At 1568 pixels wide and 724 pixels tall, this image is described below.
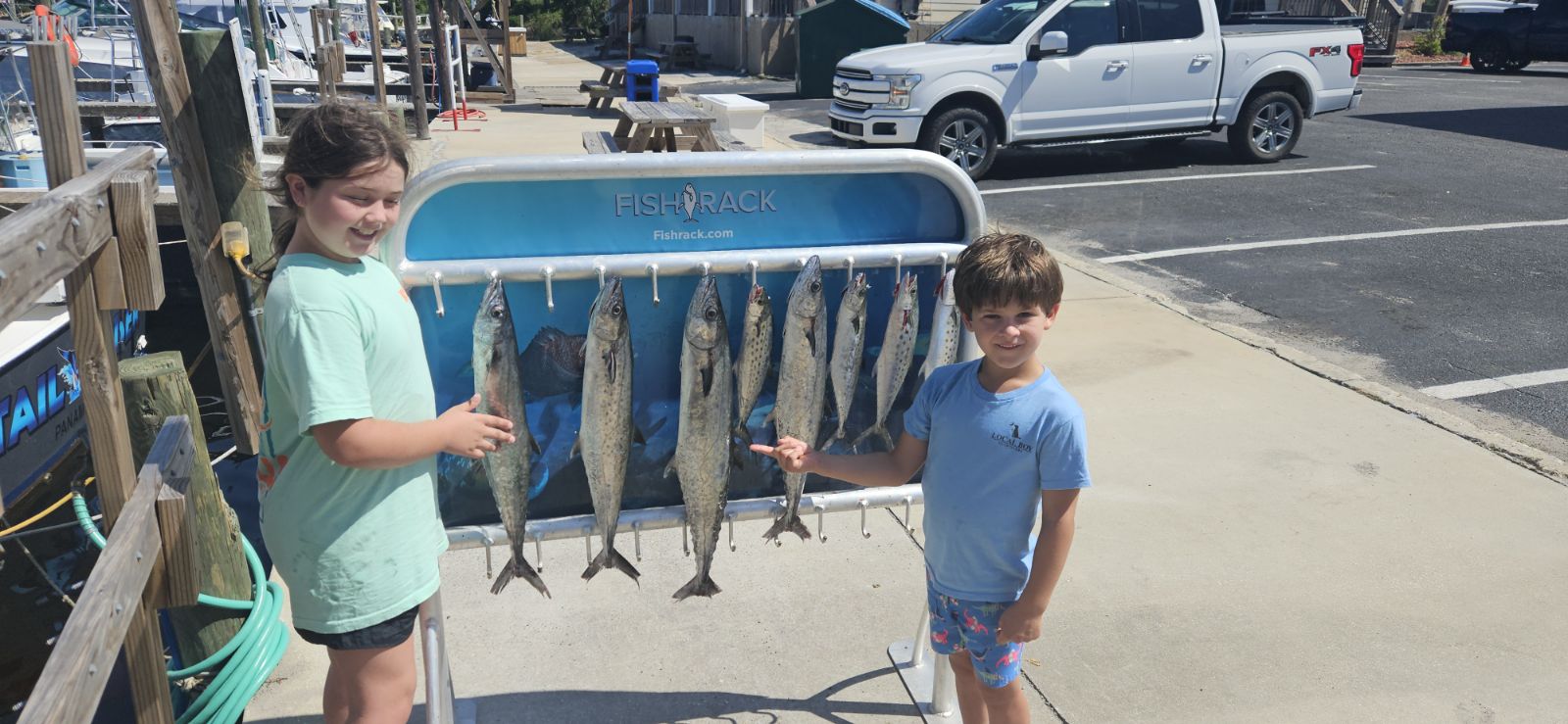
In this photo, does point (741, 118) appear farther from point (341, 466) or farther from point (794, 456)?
point (341, 466)

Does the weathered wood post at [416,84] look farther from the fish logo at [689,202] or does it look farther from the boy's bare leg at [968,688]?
the boy's bare leg at [968,688]

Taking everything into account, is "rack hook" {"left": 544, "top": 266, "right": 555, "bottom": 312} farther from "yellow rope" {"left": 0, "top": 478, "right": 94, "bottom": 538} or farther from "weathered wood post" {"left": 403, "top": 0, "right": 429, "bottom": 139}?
"weathered wood post" {"left": 403, "top": 0, "right": 429, "bottom": 139}

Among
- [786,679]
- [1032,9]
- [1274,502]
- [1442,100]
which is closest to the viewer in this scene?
[786,679]

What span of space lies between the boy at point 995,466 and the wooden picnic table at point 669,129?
4.27m

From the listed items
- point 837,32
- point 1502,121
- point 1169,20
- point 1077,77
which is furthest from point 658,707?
point 837,32

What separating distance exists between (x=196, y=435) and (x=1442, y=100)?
20027 millimetres

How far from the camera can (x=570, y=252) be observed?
257 cm

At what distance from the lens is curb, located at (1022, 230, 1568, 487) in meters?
4.67

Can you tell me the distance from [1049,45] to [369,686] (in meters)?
10.2

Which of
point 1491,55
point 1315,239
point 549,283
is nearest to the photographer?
point 549,283

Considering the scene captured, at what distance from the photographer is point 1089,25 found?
1125cm

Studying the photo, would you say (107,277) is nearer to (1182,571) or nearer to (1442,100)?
(1182,571)

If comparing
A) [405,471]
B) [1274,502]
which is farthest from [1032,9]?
[405,471]

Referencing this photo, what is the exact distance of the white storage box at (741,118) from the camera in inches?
338
